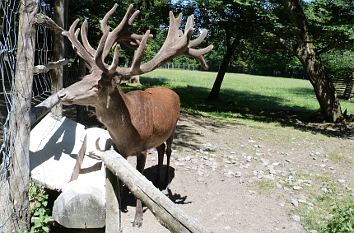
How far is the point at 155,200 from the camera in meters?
2.94

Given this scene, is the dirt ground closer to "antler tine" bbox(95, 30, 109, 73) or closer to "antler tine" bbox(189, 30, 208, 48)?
"antler tine" bbox(95, 30, 109, 73)

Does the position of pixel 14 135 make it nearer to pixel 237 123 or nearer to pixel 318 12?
pixel 237 123

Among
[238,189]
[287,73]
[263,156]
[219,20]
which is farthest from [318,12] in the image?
[287,73]

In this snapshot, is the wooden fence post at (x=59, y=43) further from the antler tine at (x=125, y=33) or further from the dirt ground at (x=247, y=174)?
the dirt ground at (x=247, y=174)

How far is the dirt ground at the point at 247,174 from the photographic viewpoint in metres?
6.16

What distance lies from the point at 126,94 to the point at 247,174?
10.4 ft

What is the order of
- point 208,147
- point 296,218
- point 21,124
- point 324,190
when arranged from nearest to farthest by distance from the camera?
point 21,124 → point 296,218 → point 324,190 → point 208,147

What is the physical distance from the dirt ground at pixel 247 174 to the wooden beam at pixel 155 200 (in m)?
2.43

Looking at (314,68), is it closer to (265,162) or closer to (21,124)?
(265,162)

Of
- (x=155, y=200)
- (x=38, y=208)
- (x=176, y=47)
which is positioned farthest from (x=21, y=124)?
→ (x=176, y=47)

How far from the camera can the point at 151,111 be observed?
602 centimetres

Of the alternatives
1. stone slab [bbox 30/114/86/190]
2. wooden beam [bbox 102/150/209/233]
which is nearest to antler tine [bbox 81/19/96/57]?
stone slab [bbox 30/114/86/190]

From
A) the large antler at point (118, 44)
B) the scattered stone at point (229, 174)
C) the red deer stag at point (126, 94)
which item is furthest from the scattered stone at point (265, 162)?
the large antler at point (118, 44)

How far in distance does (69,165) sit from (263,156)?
17.4 feet
